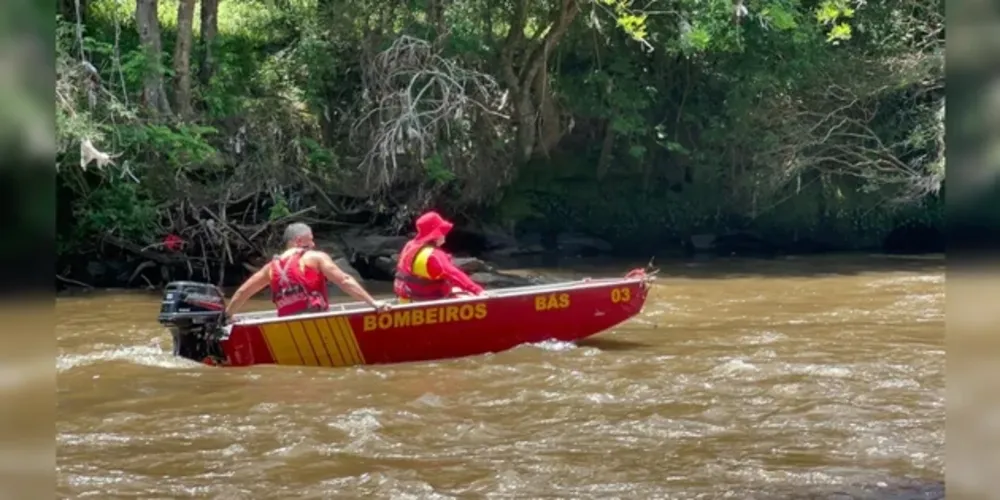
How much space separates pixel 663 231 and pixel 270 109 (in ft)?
30.5

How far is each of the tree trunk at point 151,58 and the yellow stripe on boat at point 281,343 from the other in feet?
23.7

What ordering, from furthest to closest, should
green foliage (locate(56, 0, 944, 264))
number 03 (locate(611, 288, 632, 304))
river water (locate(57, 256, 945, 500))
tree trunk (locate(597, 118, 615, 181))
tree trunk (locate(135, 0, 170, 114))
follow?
tree trunk (locate(597, 118, 615, 181)), green foliage (locate(56, 0, 944, 264)), tree trunk (locate(135, 0, 170, 114)), number 03 (locate(611, 288, 632, 304)), river water (locate(57, 256, 945, 500))

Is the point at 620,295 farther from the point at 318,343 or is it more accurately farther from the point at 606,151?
the point at 606,151

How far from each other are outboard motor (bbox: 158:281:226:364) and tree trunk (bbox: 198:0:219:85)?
8904mm

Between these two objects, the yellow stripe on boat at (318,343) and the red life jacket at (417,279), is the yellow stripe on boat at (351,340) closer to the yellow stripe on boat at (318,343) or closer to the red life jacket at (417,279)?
the yellow stripe on boat at (318,343)

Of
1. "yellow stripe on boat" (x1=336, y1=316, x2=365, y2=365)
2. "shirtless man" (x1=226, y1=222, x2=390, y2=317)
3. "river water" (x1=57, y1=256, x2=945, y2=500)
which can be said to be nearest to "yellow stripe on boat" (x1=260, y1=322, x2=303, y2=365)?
"river water" (x1=57, y1=256, x2=945, y2=500)

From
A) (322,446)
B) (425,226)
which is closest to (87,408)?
(322,446)

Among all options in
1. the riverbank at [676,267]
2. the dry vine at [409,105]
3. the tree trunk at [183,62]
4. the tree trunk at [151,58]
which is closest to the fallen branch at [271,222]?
the riverbank at [676,267]

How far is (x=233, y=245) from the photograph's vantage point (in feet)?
51.6

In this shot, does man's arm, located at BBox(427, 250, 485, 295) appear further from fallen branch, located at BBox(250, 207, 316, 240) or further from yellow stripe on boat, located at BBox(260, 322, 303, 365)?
fallen branch, located at BBox(250, 207, 316, 240)

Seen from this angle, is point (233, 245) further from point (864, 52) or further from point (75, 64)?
point (864, 52)

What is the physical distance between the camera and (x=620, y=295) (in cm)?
972

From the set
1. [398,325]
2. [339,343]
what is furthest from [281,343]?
[398,325]

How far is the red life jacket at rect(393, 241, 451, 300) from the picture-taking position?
9156 millimetres
